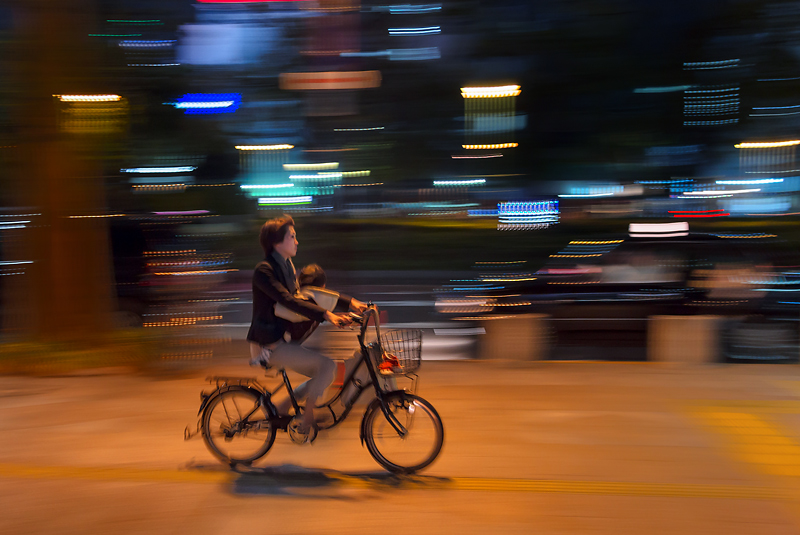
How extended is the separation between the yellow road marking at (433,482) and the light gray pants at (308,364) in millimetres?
652

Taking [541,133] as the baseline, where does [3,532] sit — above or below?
below

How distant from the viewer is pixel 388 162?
11469mm

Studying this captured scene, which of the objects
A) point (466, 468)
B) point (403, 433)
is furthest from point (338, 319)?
point (466, 468)

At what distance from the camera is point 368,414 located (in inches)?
181

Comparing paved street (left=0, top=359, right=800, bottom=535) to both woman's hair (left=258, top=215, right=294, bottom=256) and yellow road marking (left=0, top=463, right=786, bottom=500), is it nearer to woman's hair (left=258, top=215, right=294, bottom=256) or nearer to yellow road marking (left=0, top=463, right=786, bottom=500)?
yellow road marking (left=0, top=463, right=786, bottom=500)

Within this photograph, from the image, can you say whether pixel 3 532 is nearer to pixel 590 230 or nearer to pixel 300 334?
pixel 300 334

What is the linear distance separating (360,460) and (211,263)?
11.8 metres

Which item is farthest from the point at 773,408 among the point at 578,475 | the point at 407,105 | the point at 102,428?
the point at 407,105

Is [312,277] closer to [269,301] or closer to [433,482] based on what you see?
[269,301]

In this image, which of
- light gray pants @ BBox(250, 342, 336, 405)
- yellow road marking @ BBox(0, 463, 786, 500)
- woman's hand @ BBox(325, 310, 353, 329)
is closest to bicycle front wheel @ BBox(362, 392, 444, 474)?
yellow road marking @ BBox(0, 463, 786, 500)

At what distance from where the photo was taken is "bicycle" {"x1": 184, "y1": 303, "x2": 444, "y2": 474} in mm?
4504

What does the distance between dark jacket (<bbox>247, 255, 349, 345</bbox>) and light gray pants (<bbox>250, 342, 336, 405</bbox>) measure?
0.09 metres

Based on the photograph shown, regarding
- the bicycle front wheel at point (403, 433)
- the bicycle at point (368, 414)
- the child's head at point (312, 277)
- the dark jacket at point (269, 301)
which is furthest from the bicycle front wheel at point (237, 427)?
the child's head at point (312, 277)

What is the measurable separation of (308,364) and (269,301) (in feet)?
1.70
